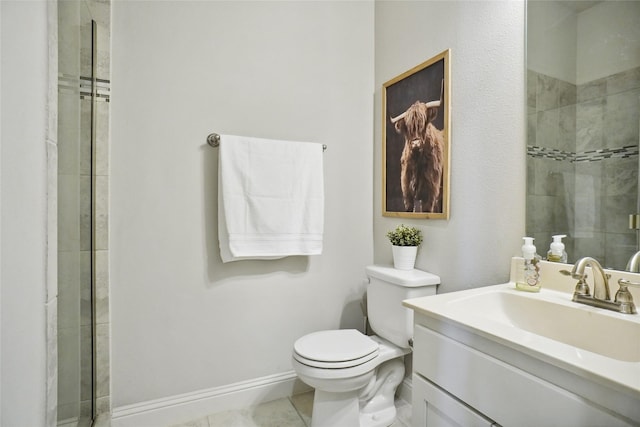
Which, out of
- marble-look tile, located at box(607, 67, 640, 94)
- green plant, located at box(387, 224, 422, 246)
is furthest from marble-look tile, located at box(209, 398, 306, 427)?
marble-look tile, located at box(607, 67, 640, 94)

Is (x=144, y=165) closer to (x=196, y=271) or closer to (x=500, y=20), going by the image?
(x=196, y=271)

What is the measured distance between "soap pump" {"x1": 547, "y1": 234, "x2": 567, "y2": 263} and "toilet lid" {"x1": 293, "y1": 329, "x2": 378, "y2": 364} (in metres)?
0.78

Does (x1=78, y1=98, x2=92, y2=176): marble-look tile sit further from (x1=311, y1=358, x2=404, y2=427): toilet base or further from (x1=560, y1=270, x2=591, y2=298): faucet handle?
(x1=560, y1=270, x2=591, y2=298): faucet handle

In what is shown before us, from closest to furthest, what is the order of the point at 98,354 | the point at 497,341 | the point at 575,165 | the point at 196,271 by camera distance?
the point at 497,341
the point at 575,165
the point at 98,354
the point at 196,271

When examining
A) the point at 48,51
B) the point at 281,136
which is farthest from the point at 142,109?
the point at 48,51

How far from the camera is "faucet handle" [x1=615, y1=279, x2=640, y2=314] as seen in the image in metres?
0.87

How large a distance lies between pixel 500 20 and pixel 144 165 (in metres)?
1.65

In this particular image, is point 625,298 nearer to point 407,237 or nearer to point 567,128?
point 567,128

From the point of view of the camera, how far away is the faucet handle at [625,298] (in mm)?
870

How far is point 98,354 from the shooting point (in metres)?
1.42

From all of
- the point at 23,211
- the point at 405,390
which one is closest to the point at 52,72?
the point at 23,211

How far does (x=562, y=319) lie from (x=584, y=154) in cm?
56

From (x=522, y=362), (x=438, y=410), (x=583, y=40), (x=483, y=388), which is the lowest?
(x=438, y=410)

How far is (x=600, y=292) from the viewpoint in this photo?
0.93 metres
